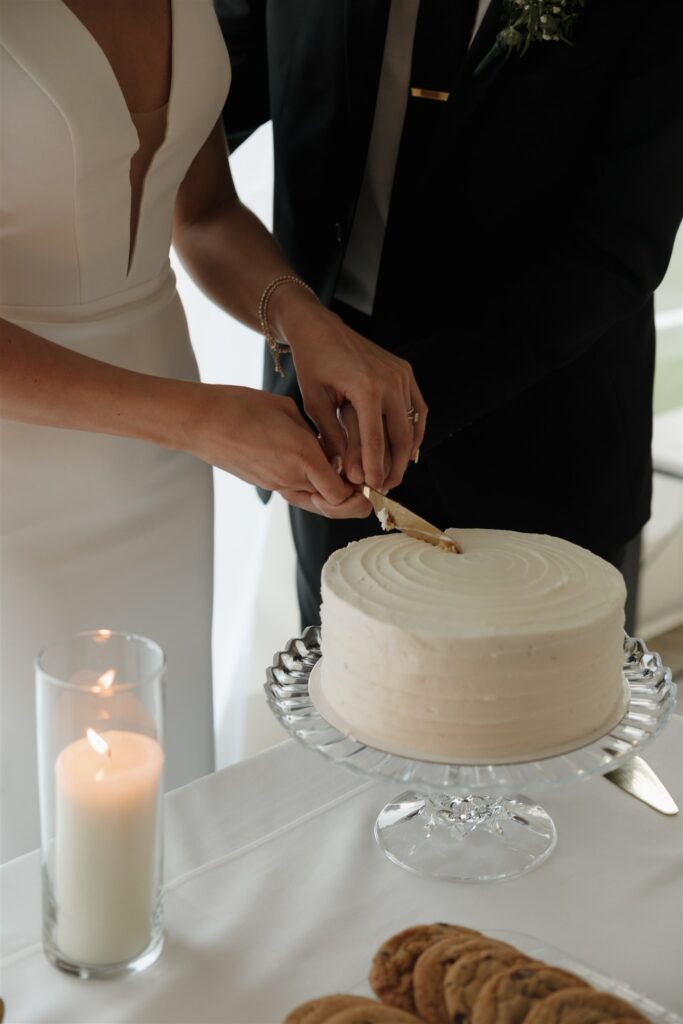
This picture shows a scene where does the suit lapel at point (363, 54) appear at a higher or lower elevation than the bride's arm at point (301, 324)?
higher

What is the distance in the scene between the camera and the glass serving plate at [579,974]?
0.82 m

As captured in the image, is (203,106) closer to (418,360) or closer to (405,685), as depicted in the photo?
(418,360)

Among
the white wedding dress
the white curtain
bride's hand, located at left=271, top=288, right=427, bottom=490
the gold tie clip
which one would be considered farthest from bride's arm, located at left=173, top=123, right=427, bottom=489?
the white curtain

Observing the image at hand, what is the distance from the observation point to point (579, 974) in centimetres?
85

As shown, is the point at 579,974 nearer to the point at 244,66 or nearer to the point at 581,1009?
the point at 581,1009

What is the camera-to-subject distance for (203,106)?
5.41 feet

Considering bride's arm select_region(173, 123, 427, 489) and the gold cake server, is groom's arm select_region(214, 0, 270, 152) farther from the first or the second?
the gold cake server

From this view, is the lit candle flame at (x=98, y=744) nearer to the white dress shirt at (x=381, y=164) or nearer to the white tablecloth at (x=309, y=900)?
the white tablecloth at (x=309, y=900)

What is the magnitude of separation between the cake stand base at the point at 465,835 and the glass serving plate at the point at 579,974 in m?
0.15

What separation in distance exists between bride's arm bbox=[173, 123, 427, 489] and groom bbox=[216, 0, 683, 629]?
0.73 ft

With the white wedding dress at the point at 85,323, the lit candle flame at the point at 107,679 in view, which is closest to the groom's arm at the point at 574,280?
the white wedding dress at the point at 85,323

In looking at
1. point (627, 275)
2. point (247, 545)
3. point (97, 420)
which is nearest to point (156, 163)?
point (97, 420)

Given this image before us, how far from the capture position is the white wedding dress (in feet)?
4.76

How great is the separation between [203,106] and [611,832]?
117 cm
